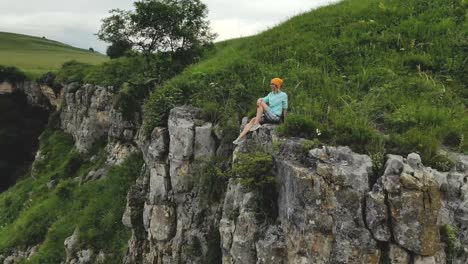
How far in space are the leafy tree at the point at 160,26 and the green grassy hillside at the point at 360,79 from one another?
5.13 m

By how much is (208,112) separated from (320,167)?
6253mm

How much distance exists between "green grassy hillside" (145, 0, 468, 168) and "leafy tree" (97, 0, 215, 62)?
5131 millimetres

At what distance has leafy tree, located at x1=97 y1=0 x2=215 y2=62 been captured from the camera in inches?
1043

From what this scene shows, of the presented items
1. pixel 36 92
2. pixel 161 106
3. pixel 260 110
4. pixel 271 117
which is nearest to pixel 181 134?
pixel 161 106

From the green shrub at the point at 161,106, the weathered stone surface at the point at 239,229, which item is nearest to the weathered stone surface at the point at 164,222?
the weathered stone surface at the point at 239,229

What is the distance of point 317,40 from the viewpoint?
20703 mm

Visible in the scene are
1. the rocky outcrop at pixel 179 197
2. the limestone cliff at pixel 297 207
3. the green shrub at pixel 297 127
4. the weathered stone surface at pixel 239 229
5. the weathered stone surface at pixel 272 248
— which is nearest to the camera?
the limestone cliff at pixel 297 207

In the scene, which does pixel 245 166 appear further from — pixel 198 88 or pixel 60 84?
pixel 60 84

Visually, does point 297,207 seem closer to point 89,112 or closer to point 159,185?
point 159,185

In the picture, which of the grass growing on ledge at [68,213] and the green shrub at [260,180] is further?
the grass growing on ledge at [68,213]

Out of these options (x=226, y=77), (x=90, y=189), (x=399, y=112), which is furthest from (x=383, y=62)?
(x=90, y=189)

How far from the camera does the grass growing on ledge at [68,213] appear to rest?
22.6 metres

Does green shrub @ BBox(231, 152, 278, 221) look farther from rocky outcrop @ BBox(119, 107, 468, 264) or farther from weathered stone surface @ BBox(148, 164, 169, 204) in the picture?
weathered stone surface @ BBox(148, 164, 169, 204)

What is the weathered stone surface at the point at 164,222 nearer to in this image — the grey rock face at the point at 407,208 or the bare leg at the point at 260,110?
the bare leg at the point at 260,110
